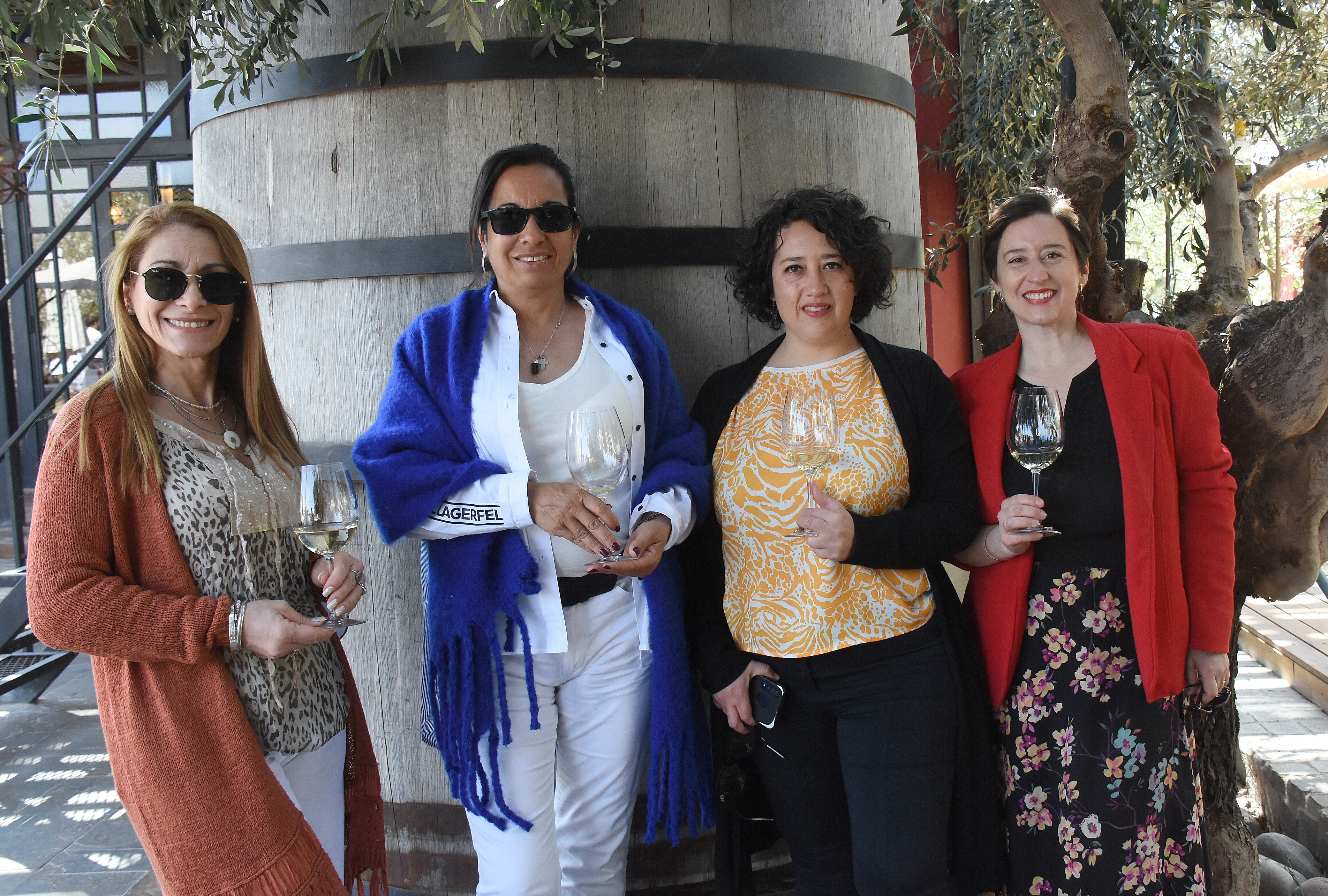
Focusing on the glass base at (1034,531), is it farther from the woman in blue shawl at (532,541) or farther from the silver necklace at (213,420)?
the silver necklace at (213,420)

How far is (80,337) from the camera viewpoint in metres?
8.21

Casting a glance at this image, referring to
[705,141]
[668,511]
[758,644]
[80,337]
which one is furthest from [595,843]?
[80,337]

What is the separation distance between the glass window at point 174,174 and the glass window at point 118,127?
35cm

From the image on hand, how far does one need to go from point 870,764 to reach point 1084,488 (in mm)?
691

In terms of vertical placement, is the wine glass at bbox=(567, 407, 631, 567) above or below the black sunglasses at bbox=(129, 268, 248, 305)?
below

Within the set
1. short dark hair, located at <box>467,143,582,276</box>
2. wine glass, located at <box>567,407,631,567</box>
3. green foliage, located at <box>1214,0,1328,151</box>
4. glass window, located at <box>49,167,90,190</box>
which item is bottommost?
wine glass, located at <box>567,407,631,567</box>

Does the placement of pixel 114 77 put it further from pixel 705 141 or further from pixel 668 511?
pixel 668 511

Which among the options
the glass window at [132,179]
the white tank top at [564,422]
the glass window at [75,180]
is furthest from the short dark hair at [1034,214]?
the glass window at [75,180]

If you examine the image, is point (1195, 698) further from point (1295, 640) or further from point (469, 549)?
point (1295, 640)

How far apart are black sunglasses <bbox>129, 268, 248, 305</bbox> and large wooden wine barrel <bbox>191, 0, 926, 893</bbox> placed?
624 mm

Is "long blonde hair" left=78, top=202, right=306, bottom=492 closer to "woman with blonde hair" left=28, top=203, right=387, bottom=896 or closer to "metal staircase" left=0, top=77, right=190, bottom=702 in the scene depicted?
"woman with blonde hair" left=28, top=203, right=387, bottom=896

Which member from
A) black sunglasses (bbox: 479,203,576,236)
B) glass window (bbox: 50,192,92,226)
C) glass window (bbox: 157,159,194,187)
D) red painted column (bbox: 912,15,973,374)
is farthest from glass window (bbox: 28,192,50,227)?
black sunglasses (bbox: 479,203,576,236)

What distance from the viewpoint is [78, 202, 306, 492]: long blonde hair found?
1570 mm

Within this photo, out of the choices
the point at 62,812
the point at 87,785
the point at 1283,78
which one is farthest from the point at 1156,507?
the point at 1283,78
